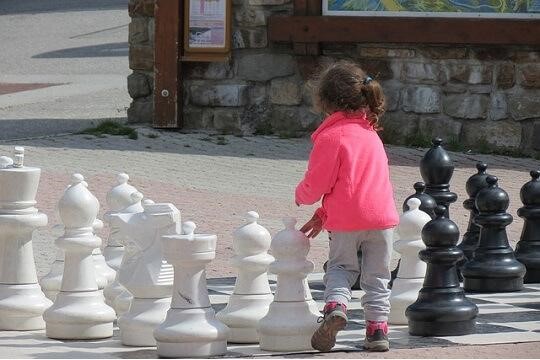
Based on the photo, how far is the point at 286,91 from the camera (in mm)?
13164

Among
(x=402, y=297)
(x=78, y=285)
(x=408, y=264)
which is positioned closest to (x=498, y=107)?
(x=408, y=264)

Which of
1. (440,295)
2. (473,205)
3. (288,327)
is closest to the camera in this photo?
(288,327)

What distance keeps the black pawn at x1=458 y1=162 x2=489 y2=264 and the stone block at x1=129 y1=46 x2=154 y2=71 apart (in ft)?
19.9

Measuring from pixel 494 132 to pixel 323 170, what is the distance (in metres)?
7.41

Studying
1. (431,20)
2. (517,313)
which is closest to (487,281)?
(517,313)

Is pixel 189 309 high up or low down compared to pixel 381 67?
down

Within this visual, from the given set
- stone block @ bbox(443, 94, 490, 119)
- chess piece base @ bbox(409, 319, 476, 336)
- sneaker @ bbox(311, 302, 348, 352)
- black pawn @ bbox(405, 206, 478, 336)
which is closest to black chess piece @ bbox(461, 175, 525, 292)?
black pawn @ bbox(405, 206, 478, 336)

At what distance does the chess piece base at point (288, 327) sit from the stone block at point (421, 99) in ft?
24.5

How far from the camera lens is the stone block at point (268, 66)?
1311 cm

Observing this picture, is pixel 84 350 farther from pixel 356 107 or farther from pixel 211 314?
pixel 356 107

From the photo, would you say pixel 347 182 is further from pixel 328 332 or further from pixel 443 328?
pixel 443 328

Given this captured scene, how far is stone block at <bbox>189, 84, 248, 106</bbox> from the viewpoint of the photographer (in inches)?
519

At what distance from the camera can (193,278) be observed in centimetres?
529

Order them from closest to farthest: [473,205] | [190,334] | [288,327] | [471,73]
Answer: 1. [190,334]
2. [288,327]
3. [473,205]
4. [471,73]
